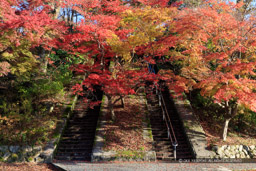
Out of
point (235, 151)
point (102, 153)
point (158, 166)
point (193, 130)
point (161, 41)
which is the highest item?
point (161, 41)

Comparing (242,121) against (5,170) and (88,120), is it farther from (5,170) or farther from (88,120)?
(5,170)

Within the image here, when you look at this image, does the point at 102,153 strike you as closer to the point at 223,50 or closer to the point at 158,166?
the point at 158,166

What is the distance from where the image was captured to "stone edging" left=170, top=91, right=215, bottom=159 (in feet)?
32.3

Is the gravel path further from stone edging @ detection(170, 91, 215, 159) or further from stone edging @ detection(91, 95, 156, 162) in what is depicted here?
stone edging @ detection(170, 91, 215, 159)

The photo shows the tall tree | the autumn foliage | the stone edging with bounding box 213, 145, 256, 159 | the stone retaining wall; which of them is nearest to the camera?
the tall tree

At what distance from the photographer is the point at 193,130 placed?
11.3 meters

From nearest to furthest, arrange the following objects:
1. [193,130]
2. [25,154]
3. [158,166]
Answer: [158,166] < [25,154] < [193,130]

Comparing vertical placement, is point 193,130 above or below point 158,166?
above

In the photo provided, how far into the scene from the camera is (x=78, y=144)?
1091 centimetres

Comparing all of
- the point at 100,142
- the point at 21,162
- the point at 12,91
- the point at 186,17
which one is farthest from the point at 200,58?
the point at 12,91

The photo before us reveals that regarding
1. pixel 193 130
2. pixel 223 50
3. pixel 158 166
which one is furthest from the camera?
pixel 193 130

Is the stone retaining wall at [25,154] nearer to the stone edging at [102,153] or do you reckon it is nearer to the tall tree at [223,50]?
the stone edging at [102,153]

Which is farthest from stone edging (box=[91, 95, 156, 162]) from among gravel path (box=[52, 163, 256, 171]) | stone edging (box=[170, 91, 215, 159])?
stone edging (box=[170, 91, 215, 159])

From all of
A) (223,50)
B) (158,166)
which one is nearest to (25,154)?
(158,166)
